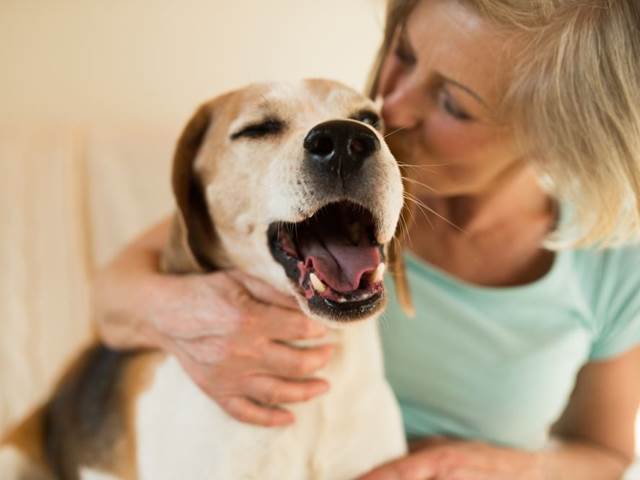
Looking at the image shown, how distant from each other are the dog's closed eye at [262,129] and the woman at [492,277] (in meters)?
0.22

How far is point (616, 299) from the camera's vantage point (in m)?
1.27

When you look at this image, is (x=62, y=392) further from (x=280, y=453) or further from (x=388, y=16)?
(x=388, y=16)

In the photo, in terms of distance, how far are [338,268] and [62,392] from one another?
90 centimetres

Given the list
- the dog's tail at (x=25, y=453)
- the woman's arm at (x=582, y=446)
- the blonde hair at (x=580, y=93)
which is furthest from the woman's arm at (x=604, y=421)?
the dog's tail at (x=25, y=453)

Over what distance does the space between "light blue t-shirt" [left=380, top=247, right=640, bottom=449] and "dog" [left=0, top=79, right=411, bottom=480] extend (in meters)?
0.18

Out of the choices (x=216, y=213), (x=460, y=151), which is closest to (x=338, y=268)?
(x=216, y=213)

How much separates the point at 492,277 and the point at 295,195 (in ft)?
2.25

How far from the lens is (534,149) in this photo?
3.43 feet

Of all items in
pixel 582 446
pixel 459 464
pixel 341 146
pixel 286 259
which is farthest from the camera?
pixel 582 446

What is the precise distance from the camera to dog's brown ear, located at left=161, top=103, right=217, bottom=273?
102cm

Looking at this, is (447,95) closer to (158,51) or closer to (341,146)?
(341,146)

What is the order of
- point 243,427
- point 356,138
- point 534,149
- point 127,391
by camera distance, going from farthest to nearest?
1. point 127,391
2. point 534,149
3. point 243,427
4. point 356,138

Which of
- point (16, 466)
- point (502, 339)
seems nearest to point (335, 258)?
point (502, 339)

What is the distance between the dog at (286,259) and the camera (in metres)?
0.80
